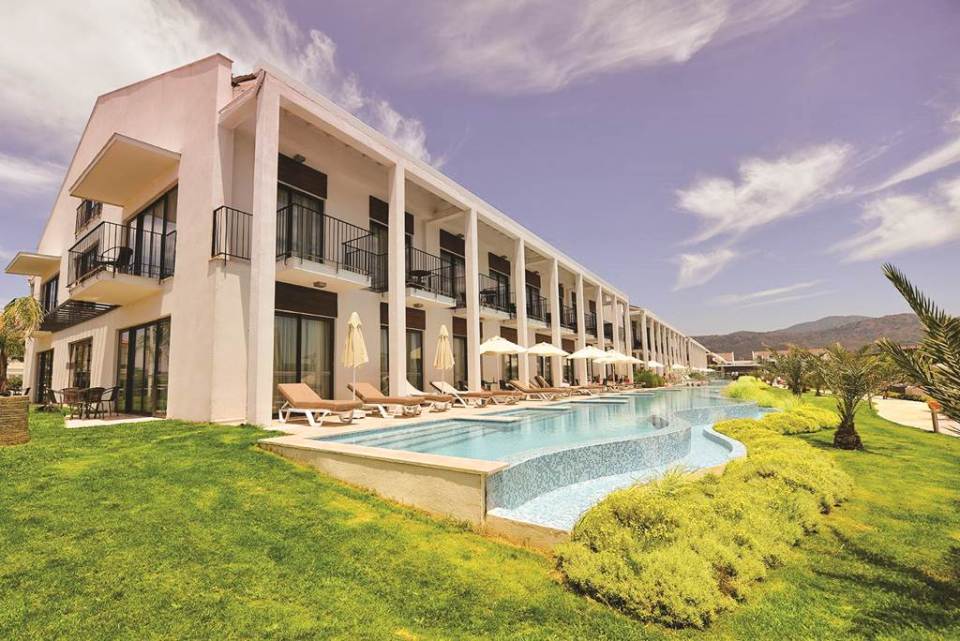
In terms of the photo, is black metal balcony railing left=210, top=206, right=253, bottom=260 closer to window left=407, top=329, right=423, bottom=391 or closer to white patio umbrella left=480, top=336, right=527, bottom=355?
window left=407, top=329, right=423, bottom=391

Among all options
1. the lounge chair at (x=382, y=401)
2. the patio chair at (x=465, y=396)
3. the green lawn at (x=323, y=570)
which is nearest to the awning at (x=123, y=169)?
the lounge chair at (x=382, y=401)

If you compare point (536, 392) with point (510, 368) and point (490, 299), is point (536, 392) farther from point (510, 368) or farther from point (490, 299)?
point (490, 299)

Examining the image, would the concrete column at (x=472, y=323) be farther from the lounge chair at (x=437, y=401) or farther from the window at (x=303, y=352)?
the window at (x=303, y=352)

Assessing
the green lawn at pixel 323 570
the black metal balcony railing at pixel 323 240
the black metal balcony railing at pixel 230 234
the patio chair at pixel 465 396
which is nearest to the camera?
the green lawn at pixel 323 570

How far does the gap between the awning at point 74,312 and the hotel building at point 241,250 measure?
3.0 inches

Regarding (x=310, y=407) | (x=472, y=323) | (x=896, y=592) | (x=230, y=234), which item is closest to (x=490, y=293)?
(x=472, y=323)

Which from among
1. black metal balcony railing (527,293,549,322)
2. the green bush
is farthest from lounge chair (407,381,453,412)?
black metal balcony railing (527,293,549,322)

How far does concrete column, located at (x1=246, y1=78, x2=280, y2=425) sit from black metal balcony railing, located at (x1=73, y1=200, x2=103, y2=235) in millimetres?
10318

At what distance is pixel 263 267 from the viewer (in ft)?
31.1

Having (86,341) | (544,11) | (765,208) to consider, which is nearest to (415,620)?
(544,11)

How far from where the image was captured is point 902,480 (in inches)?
255

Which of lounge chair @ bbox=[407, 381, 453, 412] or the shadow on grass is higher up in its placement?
lounge chair @ bbox=[407, 381, 453, 412]

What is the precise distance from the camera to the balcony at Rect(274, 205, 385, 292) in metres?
11.4

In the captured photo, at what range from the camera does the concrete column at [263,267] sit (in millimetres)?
9234
